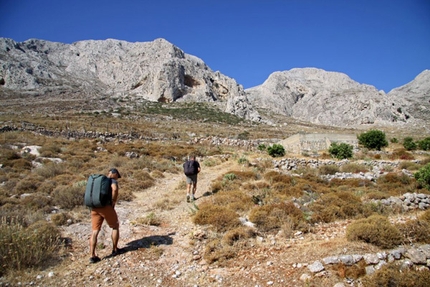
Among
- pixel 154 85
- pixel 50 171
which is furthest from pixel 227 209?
pixel 154 85

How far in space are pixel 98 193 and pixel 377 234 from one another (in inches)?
232

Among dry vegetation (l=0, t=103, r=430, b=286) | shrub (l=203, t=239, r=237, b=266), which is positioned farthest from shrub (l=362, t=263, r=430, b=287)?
shrub (l=203, t=239, r=237, b=266)

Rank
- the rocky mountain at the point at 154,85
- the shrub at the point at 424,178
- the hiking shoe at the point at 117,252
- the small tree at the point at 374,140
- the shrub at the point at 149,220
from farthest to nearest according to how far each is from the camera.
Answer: the rocky mountain at the point at 154,85 → the small tree at the point at 374,140 → the shrub at the point at 424,178 → the shrub at the point at 149,220 → the hiking shoe at the point at 117,252

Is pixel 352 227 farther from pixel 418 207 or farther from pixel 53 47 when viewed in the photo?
Result: pixel 53 47

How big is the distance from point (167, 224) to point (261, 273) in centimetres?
375

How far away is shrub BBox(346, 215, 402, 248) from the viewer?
210 inches

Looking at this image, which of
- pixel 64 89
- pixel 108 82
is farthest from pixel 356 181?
pixel 108 82

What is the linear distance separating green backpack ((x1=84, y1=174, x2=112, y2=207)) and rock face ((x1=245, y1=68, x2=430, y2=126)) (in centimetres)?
10240

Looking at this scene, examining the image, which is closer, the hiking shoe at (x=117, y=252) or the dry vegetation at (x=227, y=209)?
the dry vegetation at (x=227, y=209)

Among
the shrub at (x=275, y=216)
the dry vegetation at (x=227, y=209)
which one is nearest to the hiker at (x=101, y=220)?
the dry vegetation at (x=227, y=209)

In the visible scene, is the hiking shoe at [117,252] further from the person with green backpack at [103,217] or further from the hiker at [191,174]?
the hiker at [191,174]

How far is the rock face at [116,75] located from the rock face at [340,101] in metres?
37.6

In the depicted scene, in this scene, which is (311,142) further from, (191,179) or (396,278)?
(396,278)

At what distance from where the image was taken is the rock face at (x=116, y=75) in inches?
3186
